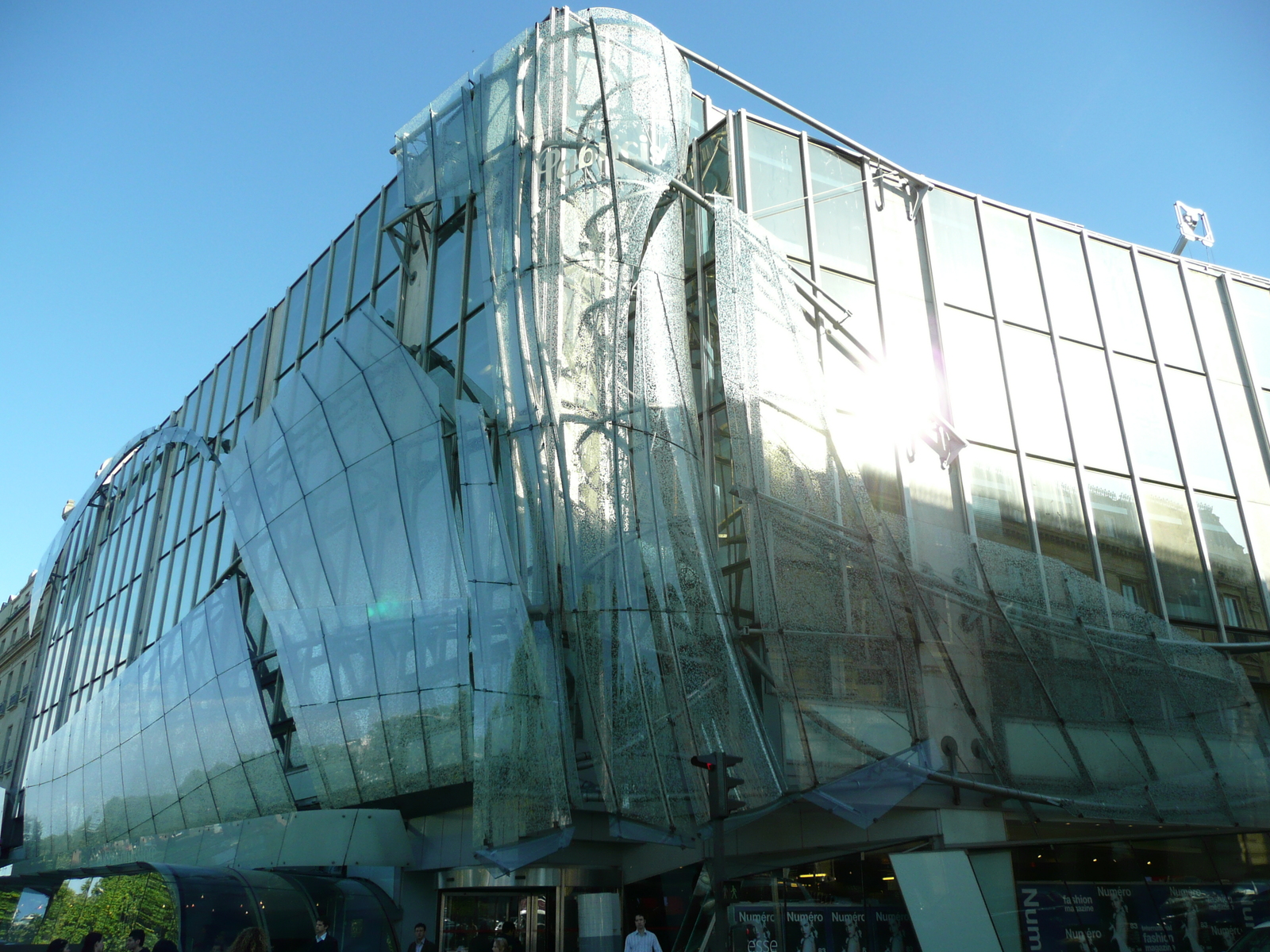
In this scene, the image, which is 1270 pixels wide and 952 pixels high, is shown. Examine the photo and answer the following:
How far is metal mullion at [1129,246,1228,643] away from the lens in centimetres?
1872

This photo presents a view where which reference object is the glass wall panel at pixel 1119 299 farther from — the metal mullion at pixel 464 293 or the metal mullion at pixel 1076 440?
the metal mullion at pixel 464 293

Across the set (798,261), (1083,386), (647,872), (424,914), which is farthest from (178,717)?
(1083,386)

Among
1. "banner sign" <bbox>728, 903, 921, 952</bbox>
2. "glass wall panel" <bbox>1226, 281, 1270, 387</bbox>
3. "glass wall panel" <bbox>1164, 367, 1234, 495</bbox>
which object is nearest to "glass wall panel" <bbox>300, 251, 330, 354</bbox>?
"banner sign" <bbox>728, 903, 921, 952</bbox>

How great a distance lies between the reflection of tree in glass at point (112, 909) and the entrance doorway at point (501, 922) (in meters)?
4.06

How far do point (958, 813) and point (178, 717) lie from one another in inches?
653

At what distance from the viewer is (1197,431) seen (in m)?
20.7

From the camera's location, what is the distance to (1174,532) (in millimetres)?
19188

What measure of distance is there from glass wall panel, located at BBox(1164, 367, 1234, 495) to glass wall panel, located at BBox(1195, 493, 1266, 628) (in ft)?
1.33

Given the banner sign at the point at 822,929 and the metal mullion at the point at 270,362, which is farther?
the metal mullion at the point at 270,362

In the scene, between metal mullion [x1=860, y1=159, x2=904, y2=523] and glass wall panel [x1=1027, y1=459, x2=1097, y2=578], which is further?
glass wall panel [x1=1027, y1=459, x2=1097, y2=578]

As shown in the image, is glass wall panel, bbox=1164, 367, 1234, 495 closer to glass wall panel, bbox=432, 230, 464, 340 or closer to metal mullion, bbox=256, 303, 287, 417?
glass wall panel, bbox=432, 230, 464, 340

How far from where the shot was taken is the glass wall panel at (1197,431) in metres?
20.2

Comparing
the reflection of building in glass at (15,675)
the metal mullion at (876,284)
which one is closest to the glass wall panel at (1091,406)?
the metal mullion at (876,284)

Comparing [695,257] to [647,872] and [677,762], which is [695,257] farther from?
[647,872]
